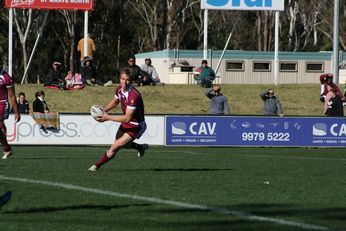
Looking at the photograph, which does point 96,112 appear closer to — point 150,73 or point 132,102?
point 132,102

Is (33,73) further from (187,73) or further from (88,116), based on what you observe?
(88,116)

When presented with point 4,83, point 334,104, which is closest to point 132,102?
point 4,83

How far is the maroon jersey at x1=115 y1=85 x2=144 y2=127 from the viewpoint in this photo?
1486 centimetres

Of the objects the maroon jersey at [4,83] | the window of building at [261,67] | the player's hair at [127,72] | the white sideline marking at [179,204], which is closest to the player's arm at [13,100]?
the maroon jersey at [4,83]

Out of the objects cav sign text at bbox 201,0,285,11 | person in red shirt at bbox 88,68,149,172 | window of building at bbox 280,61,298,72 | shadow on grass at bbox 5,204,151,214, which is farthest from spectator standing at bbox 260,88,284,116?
window of building at bbox 280,61,298,72

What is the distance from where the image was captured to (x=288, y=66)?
5638 centimetres

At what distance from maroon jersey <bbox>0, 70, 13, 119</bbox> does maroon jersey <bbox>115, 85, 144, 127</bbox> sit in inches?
113

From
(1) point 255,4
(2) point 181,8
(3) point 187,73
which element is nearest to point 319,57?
(3) point 187,73

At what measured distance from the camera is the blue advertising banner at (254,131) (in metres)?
28.1

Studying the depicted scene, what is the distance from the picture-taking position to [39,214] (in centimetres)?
1025

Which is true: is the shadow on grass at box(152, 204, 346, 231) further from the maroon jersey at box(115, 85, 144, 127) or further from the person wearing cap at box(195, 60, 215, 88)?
the person wearing cap at box(195, 60, 215, 88)

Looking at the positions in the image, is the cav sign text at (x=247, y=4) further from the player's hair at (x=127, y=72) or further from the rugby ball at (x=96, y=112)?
the rugby ball at (x=96, y=112)

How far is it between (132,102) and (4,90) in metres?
Result: 3.45

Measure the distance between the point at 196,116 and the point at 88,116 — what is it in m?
2.93
